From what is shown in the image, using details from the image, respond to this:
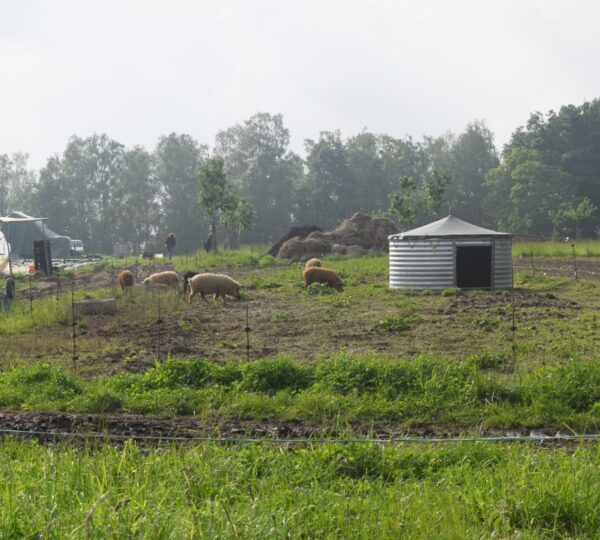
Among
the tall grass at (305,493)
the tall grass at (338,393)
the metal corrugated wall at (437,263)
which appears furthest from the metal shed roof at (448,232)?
the tall grass at (305,493)

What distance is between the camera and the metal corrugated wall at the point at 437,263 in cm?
2216

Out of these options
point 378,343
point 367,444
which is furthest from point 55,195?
point 367,444

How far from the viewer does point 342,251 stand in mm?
42969

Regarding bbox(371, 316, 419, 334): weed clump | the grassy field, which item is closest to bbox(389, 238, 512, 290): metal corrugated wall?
the grassy field

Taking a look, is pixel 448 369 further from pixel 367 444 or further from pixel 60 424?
pixel 60 424

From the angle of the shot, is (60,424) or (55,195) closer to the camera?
(60,424)

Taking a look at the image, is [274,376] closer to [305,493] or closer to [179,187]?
[305,493]

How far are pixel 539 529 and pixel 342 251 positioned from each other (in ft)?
124

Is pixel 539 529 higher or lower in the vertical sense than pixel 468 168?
lower

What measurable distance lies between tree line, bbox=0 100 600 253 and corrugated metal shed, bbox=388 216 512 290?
5151 cm

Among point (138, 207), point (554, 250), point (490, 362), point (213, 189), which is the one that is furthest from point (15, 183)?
point (490, 362)

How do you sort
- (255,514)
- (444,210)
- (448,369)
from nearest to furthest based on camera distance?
(255,514), (448,369), (444,210)

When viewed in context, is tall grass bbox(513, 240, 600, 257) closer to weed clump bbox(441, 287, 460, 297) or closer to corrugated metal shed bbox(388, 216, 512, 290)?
corrugated metal shed bbox(388, 216, 512, 290)

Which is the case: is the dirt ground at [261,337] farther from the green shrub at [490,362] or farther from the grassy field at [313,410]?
the green shrub at [490,362]
